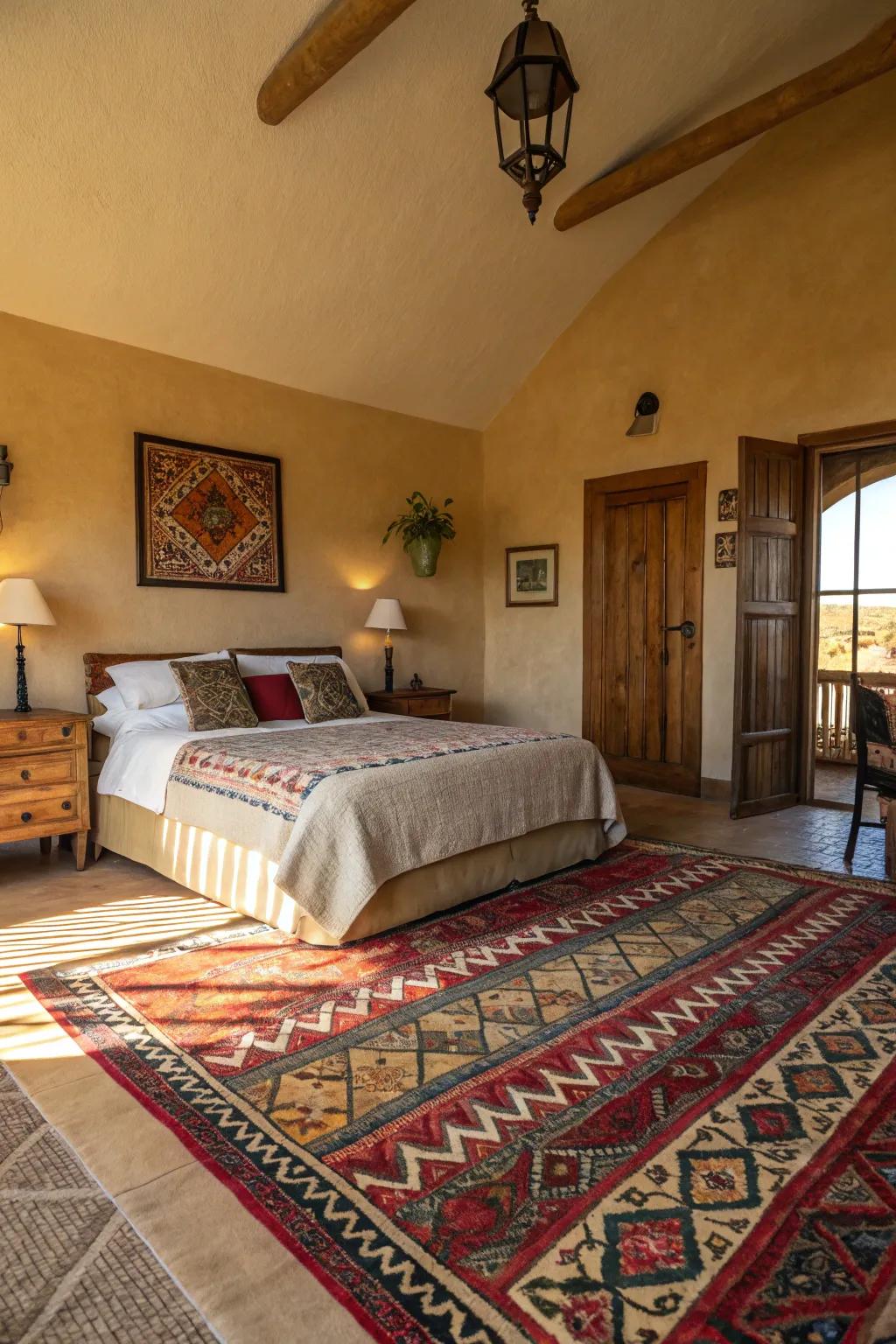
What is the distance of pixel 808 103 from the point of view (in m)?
4.30

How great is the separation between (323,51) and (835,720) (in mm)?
5258

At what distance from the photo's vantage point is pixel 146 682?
434 cm

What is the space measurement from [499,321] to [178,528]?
9.02ft

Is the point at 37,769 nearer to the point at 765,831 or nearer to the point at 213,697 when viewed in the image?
the point at 213,697

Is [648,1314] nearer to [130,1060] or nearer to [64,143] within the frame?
[130,1060]

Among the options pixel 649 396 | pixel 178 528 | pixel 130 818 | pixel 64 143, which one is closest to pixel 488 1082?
pixel 130 818

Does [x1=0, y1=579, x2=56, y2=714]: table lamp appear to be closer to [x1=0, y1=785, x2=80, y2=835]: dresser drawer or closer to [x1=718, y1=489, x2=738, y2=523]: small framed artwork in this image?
[x1=0, y1=785, x2=80, y2=835]: dresser drawer

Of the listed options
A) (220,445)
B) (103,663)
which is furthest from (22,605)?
(220,445)

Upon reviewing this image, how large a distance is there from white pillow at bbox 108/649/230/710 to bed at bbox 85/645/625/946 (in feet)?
0.51

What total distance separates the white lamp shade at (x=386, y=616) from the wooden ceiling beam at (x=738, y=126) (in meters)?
2.67

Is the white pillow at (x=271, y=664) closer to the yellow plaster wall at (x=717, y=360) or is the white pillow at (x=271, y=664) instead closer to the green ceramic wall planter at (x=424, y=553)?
the green ceramic wall planter at (x=424, y=553)

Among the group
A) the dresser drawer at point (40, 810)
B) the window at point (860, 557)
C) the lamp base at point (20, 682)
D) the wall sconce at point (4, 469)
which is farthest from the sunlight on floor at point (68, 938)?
the window at point (860, 557)

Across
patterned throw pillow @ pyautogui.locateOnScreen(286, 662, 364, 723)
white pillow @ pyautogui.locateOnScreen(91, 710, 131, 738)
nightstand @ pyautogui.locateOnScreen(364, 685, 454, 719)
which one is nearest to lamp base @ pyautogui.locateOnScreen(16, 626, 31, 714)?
white pillow @ pyautogui.locateOnScreen(91, 710, 131, 738)

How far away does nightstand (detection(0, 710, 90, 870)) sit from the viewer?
143 inches
